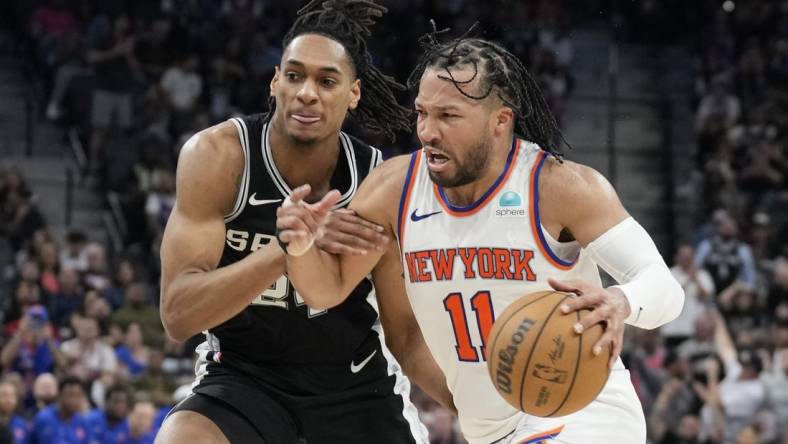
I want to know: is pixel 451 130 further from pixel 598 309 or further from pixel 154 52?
pixel 154 52

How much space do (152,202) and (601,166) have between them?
18.1 ft

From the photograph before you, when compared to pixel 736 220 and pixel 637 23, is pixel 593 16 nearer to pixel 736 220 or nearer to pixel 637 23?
pixel 637 23

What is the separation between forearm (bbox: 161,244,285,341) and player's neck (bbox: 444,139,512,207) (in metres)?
0.66

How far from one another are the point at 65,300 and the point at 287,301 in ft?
22.9

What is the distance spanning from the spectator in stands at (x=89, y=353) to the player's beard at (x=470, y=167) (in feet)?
22.0

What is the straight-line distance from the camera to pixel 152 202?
12914 mm

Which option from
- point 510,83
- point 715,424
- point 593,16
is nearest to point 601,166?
point 593,16

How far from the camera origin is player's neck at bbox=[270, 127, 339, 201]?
4930 millimetres

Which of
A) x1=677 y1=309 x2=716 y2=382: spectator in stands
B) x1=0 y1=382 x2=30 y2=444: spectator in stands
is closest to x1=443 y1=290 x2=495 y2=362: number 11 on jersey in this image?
x1=0 y1=382 x2=30 y2=444: spectator in stands

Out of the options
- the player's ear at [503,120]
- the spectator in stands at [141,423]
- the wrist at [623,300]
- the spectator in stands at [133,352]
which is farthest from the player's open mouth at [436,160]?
the spectator in stands at [133,352]

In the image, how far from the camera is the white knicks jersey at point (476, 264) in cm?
421

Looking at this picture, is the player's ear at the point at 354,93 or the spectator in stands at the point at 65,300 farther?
the spectator in stands at the point at 65,300

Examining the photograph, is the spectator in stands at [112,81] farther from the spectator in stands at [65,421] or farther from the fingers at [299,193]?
the fingers at [299,193]

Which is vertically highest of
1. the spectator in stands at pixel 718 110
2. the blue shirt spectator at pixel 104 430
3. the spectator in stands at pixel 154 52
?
the spectator in stands at pixel 154 52
